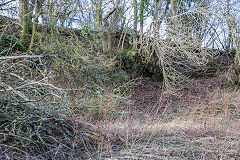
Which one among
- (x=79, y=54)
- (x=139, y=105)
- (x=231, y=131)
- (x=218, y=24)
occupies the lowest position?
(x=139, y=105)

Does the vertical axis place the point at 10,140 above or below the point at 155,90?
above

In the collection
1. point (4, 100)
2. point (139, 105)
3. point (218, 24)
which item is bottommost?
point (139, 105)

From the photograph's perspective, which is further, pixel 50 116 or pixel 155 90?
pixel 155 90

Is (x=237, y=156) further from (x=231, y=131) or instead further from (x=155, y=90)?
(x=155, y=90)

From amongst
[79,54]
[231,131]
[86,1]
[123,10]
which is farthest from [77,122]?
[123,10]

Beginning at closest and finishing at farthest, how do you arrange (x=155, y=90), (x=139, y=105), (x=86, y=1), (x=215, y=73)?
(x=86, y=1) < (x=139, y=105) < (x=155, y=90) < (x=215, y=73)

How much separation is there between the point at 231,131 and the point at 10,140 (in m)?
3.98

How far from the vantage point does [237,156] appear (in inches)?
126

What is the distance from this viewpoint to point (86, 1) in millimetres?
9461

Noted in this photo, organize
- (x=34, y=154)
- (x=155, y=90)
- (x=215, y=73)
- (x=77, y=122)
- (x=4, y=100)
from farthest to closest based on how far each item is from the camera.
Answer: (x=215, y=73)
(x=155, y=90)
(x=77, y=122)
(x=4, y=100)
(x=34, y=154)

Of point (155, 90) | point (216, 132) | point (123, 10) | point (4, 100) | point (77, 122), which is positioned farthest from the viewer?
point (155, 90)

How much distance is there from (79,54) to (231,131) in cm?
484

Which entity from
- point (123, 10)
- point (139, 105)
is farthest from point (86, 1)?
point (139, 105)

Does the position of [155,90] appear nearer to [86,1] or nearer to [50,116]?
[86,1]
